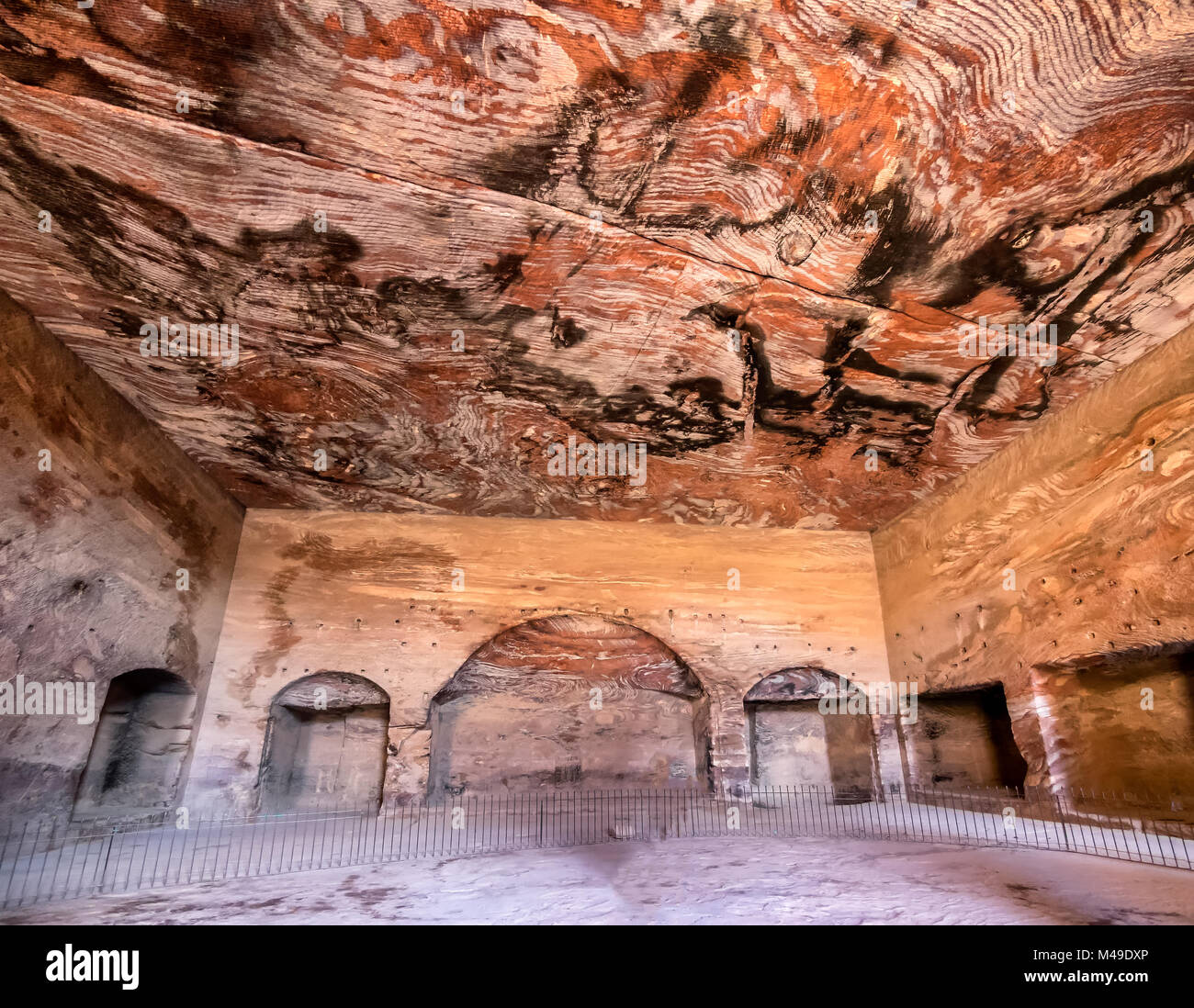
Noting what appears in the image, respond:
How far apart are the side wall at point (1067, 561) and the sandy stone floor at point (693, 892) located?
5.82 feet

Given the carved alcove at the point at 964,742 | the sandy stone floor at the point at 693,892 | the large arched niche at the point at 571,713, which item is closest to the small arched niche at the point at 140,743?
the large arched niche at the point at 571,713

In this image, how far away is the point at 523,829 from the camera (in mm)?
5477

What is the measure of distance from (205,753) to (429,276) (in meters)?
5.25

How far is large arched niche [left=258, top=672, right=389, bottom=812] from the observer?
682cm

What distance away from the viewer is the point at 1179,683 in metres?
5.01

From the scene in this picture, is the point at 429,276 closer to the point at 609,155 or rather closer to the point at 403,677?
the point at 609,155

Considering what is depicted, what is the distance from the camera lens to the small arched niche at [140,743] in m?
5.67

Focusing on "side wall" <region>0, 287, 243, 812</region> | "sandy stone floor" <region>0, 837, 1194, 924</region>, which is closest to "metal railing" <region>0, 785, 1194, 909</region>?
"sandy stone floor" <region>0, 837, 1194, 924</region>

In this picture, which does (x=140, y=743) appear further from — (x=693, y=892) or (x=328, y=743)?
(x=693, y=892)

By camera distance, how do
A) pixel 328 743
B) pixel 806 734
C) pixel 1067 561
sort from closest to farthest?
pixel 1067 561
pixel 328 743
pixel 806 734

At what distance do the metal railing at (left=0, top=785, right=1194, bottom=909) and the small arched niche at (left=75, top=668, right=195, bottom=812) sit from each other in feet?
0.95

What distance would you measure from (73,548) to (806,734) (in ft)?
24.6

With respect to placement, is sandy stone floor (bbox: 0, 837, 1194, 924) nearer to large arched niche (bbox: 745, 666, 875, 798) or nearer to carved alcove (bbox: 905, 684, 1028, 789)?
carved alcove (bbox: 905, 684, 1028, 789)

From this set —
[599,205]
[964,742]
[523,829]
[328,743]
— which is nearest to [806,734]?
[964,742]
